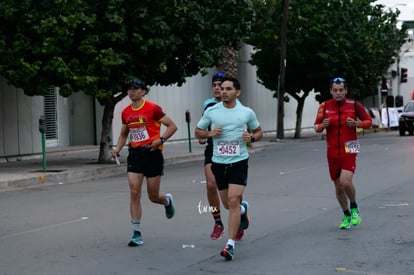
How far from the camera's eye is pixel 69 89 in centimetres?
1930

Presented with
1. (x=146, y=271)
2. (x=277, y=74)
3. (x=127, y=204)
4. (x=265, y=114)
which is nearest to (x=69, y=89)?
(x=127, y=204)

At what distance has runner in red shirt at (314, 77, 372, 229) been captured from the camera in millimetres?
10273

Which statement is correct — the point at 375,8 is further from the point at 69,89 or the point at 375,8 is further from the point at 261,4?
the point at 69,89

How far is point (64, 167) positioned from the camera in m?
20.7

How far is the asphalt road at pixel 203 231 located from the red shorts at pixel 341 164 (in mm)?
728

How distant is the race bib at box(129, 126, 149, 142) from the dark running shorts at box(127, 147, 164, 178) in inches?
4.9

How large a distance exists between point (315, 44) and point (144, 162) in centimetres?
2809

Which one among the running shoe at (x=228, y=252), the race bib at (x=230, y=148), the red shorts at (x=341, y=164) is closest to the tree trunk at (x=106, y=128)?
the red shorts at (x=341, y=164)

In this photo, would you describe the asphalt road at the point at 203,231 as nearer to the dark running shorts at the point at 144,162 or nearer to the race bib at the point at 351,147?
the dark running shorts at the point at 144,162

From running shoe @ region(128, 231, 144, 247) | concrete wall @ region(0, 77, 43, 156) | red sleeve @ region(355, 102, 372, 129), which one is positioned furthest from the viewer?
concrete wall @ region(0, 77, 43, 156)

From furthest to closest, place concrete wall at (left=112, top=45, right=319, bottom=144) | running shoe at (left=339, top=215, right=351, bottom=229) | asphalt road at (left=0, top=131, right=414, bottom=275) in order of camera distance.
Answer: concrete wall at (left=112, top=45, right=319, bottom=144) → running shoe at (left=339, top=215, right=351, bottom=229) → asphalt road at (left=0, top=131, right=414, bottom=275)

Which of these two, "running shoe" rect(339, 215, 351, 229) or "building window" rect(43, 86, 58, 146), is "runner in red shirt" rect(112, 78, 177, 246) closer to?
"running shoe" rect(339, 215, 351, 229)

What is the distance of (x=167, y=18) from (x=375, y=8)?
24379 mm

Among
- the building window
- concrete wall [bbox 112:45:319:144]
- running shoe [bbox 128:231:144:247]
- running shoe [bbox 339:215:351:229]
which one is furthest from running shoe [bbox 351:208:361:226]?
concrete wall [bbox 112:45:319:144]
